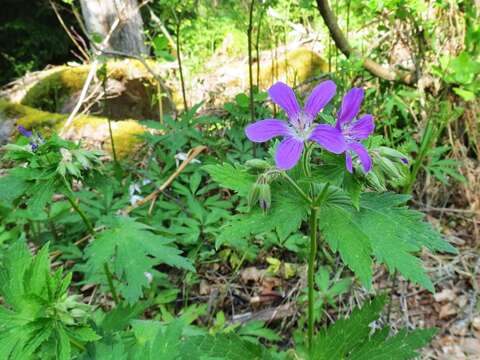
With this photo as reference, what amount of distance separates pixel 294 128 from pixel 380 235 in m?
0.38

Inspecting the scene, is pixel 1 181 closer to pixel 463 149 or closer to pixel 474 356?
pixel 474 356

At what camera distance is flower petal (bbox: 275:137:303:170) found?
1043 mm

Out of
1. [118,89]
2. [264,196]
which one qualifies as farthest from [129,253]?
[118,89]

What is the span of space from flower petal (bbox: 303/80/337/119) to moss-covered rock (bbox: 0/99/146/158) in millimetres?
2508

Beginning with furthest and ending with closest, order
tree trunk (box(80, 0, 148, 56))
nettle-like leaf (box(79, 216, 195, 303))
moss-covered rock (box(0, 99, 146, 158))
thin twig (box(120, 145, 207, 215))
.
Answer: tree trunk (box(80, 0, 148, 56)), moss-covered rock (box(0, 99, 146, 158)), thin twig (box(120, 145, 207, 215)), nettle-like leaf (box(79, 216, 195, 303))

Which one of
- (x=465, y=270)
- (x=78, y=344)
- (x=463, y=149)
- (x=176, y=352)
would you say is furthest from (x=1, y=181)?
(x=463, y=149)

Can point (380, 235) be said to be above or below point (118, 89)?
above

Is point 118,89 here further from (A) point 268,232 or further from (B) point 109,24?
(A) point 268,232

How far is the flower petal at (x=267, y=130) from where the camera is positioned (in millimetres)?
1065

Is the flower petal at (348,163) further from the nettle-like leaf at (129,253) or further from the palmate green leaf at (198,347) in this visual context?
the nettle-like leaf at (129,253)

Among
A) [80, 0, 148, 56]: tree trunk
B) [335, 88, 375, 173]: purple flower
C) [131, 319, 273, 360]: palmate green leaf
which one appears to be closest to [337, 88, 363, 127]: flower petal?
[335, 88, 375, 173]: purple flower

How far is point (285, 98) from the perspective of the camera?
1.12 m

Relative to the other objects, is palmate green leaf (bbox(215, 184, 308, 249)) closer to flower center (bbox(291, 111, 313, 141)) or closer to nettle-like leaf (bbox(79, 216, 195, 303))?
flower center (bbox(291, 111, 313, 141))

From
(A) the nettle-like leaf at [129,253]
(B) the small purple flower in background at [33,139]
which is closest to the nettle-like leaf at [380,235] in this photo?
(A) the nettle-like leaf at [129,253]
